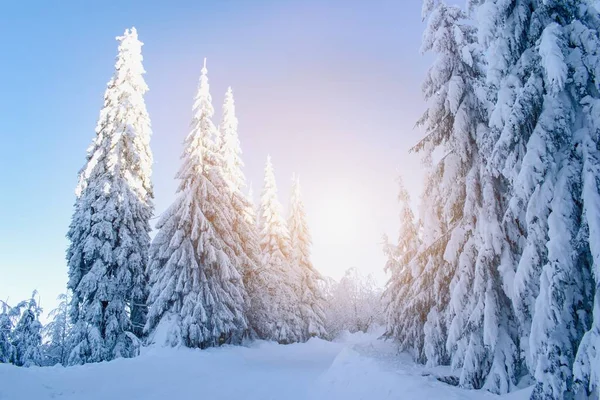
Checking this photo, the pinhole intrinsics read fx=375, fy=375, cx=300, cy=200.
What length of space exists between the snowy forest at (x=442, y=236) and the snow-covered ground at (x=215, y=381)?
2055 millimetres

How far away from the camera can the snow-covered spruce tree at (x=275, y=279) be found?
27167mm

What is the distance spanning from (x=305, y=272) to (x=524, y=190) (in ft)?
92.6

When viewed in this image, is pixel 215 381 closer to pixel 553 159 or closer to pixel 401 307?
pixel 401 307

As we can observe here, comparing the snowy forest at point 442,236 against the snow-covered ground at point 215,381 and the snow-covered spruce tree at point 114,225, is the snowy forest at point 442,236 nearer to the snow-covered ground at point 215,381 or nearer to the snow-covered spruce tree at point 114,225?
the snow-covered spruce tree at point 114,225

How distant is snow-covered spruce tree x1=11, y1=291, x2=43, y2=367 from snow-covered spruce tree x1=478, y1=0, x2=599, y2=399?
17.9 meters

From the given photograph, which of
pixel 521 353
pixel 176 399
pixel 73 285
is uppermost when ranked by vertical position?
pixel 73 285

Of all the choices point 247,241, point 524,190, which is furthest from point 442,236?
point 247,241

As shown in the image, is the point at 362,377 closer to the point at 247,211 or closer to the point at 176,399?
the point at 176,399

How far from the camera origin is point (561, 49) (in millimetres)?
7027

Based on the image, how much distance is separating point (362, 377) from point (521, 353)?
4274 millimetres

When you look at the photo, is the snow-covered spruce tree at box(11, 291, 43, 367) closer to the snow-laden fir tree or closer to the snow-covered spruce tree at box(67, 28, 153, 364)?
the snow-covered spruce tree at box(67, 28, 153, 364)

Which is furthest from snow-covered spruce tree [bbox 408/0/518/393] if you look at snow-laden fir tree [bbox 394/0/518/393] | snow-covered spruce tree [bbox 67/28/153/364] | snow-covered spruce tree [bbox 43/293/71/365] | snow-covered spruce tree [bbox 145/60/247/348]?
snow-covered spruce tree [bbox 43/293/71/365]

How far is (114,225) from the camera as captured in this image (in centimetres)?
2045

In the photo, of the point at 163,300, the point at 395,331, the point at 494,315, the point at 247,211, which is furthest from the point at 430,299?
the point at 247,211
